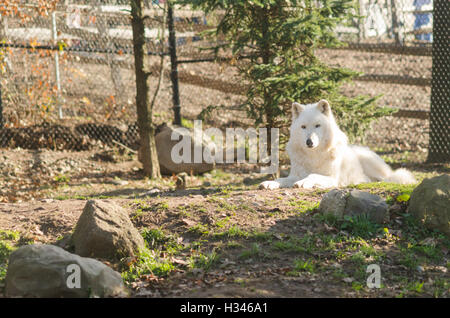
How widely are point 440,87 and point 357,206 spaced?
5.07 meters

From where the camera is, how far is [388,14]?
12.0 metres

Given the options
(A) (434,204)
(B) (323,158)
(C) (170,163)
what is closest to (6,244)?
(B) (323,158)

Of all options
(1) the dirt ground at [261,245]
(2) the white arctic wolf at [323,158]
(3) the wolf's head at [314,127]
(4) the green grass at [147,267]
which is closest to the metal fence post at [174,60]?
(1) the dirt ground at [261,245]

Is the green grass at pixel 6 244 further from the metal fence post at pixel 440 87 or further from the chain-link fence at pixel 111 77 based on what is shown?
the metal fence post at pixel 440 87

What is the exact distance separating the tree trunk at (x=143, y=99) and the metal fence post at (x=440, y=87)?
5039 millimetres

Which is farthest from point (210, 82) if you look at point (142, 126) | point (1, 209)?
point (1, 209)

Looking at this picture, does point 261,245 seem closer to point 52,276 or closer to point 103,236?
point 103,236

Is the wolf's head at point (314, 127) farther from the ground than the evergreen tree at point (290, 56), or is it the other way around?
the evergreen tree at point (290, 56)

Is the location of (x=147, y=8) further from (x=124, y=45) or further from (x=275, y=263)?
(x=275, y=263)

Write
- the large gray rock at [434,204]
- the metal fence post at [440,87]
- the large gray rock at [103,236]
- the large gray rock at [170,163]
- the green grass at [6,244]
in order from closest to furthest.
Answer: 1. the large gray rock at [103,236]
2. the green grass at [6,244]
3. the large gray rock at [434,204]
4. the metal fence post at [440,87]
5. the large gray rock at [170,163]

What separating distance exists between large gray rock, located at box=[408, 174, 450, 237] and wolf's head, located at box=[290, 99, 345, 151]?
54.5 inches

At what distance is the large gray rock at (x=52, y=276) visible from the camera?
3.26 meters

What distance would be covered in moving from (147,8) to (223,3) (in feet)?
16.1

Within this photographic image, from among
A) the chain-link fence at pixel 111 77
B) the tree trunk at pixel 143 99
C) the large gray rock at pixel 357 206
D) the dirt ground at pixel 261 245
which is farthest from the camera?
the chain-link fence at pixel 111 77
